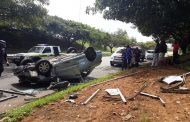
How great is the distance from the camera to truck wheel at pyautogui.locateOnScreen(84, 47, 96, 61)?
1586cm

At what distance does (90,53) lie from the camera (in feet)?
52.7

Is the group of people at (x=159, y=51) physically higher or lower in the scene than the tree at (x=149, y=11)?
lower

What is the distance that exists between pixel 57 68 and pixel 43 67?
78 cm

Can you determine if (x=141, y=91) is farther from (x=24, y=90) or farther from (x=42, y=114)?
(x=24, y=90)

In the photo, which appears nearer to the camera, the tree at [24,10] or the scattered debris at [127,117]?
the scattered debris at [127,117]

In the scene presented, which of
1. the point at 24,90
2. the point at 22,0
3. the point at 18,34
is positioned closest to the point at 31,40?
the point at 18,34

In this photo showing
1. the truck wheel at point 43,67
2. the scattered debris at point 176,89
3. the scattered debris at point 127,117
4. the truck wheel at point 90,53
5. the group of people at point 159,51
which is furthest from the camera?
the group of people at point 159,51

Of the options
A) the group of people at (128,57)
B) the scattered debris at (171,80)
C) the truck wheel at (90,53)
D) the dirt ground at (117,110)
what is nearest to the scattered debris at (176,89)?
the dirt ground at (117,110)

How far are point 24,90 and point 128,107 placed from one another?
5.69 m

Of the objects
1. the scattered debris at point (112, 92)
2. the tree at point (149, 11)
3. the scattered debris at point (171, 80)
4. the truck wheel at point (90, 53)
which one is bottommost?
the scattered debris at point (112, 92)

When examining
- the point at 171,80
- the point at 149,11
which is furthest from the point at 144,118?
the point at 149,11

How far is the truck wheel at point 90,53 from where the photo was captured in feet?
52.0

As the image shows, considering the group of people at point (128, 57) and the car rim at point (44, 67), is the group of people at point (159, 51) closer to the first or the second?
the group of people at point (128, 57)

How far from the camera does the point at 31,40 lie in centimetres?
4812
